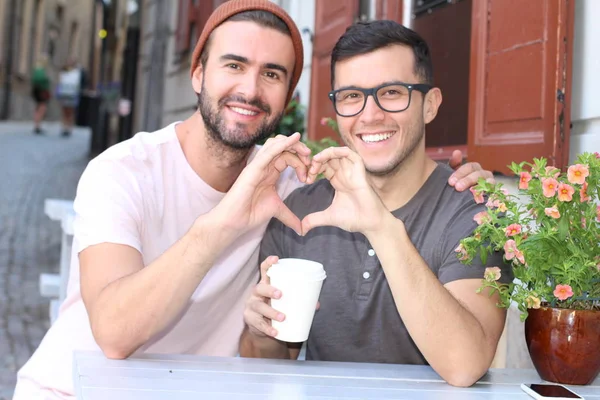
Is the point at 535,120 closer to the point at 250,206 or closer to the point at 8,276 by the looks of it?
the point at 250,206

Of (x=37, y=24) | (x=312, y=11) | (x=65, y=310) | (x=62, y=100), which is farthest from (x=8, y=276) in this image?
(x=37, y=24)

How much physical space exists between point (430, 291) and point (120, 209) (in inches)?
33.0

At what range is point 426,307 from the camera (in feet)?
5.66

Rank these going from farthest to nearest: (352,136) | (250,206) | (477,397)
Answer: (352,136) < (250,206) < (477,397)

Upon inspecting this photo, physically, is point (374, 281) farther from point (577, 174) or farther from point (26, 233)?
Result: point (26, 233)

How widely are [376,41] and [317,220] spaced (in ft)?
2.09

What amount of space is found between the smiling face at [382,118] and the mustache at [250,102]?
0.25m

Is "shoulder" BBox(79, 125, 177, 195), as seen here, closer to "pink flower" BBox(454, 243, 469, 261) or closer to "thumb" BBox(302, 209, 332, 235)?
"thumb" BBox(302, 209, 332, 235)

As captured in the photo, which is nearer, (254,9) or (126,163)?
(126,163)

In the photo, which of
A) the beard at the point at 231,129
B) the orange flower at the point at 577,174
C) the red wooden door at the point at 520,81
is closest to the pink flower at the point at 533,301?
the orange flower at the point at 577,174

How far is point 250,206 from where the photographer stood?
1.85 meters

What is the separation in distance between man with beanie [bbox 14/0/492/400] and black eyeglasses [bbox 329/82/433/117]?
0.85 ft

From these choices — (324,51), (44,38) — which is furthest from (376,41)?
(44,38)

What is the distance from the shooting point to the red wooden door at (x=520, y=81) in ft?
9.90
